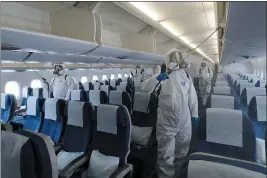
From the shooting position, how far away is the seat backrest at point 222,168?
929 mm

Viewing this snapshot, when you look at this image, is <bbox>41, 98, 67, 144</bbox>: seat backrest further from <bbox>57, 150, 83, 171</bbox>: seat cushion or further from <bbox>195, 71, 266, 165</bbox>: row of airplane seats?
<bbox>195, 71, 266, 165</bbox>: row of airplane seats

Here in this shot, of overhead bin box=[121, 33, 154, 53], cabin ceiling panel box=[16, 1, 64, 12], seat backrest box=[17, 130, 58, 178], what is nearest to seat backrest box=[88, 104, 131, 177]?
seat backrest box=[17, 130, 58, 178]

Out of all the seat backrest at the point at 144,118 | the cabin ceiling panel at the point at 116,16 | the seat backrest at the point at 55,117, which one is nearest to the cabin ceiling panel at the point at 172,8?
the cabin ceiling panel at the point at 116,16

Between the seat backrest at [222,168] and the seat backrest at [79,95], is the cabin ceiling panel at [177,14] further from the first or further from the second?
the seat backrest at [79,95]

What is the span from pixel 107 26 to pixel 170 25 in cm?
123

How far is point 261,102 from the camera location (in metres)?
2.56

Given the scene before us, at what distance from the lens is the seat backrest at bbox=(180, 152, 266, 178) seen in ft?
3.05

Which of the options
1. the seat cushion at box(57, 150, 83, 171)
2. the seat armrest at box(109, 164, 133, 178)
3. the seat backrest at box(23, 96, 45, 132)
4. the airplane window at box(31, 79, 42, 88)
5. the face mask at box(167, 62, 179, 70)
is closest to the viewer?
the seat armrest at box(109, 164, 133, 178)

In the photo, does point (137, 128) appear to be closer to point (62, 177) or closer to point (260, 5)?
point (62, 177)

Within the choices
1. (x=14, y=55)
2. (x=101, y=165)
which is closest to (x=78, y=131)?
(x=101, y=165)

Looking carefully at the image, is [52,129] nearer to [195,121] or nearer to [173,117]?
[173,117]

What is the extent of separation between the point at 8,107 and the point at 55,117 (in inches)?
79.1

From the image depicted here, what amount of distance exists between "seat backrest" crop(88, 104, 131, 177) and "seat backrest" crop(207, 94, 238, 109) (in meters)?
1.53

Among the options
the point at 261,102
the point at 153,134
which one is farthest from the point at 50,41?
the point at 261,102
